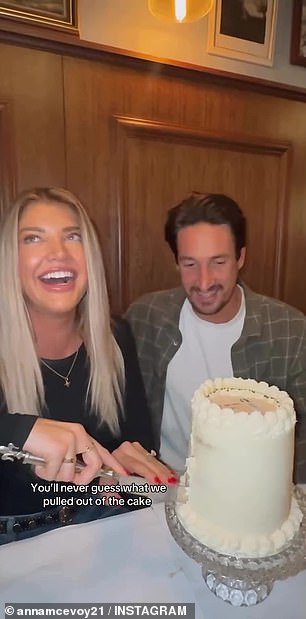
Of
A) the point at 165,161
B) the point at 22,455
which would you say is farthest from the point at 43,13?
the point at 22,455

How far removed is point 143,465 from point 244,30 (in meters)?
1.46

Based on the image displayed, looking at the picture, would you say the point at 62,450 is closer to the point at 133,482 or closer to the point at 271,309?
the point at 133,482

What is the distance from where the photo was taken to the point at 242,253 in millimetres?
1250

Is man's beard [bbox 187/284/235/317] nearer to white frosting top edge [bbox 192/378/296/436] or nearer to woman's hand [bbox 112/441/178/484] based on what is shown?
woman's hand [bbox 112/441/178/484]

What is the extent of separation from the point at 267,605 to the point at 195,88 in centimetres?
144

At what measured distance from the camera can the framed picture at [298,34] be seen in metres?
1.64

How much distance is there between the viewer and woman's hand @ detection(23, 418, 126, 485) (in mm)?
645

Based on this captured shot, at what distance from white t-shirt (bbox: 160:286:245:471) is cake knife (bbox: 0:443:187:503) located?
0.48 meters

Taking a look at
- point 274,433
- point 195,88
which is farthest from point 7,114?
point 274,433

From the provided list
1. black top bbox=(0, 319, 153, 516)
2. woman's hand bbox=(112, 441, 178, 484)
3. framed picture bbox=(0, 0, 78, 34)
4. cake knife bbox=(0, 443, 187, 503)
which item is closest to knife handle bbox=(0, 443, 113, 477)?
cake knife bbox=(0, 443, 187, 503)

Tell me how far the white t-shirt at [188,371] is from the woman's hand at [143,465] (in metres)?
0.34

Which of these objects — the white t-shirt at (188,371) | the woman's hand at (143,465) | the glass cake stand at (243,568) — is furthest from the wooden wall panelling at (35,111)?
the glass cake stand at (243,568)

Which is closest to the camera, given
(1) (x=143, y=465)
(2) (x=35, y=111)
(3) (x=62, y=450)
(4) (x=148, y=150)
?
(3) (x=62, y=450)

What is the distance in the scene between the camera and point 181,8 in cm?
131
